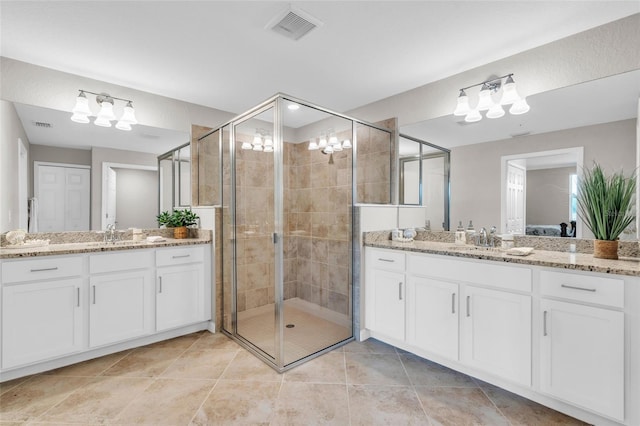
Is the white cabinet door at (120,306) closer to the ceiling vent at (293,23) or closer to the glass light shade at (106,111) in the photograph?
the glass light shade at (106,111)

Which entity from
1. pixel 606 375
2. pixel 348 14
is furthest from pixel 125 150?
pixel 606 375

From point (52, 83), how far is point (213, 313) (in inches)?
96.2

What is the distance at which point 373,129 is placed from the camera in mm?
3072

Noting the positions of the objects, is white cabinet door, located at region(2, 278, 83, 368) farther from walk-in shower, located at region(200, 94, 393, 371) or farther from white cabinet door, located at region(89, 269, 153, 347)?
walk-in shower, located at region(200, 94, 393, 371)

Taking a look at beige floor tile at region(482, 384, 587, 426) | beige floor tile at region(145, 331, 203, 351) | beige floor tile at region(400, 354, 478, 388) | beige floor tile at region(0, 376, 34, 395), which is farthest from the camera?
beige floor tile at region(145, 331, 203, 351)

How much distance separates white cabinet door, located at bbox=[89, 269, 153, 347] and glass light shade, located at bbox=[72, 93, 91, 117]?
4.61 ft

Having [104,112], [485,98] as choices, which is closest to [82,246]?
[104,112]

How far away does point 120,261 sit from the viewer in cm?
243

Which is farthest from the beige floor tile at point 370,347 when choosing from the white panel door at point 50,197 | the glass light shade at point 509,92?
the white panel door at point 50,197

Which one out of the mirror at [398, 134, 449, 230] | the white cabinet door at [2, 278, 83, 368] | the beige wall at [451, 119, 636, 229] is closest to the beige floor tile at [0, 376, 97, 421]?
the white cabinet door at [2, 278, 83, 368]

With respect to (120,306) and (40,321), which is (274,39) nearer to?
(120,306)

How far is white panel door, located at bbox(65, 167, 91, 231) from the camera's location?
8.51 ft

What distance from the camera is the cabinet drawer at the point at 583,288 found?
1555 mm

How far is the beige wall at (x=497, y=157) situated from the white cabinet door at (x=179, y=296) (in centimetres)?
249
